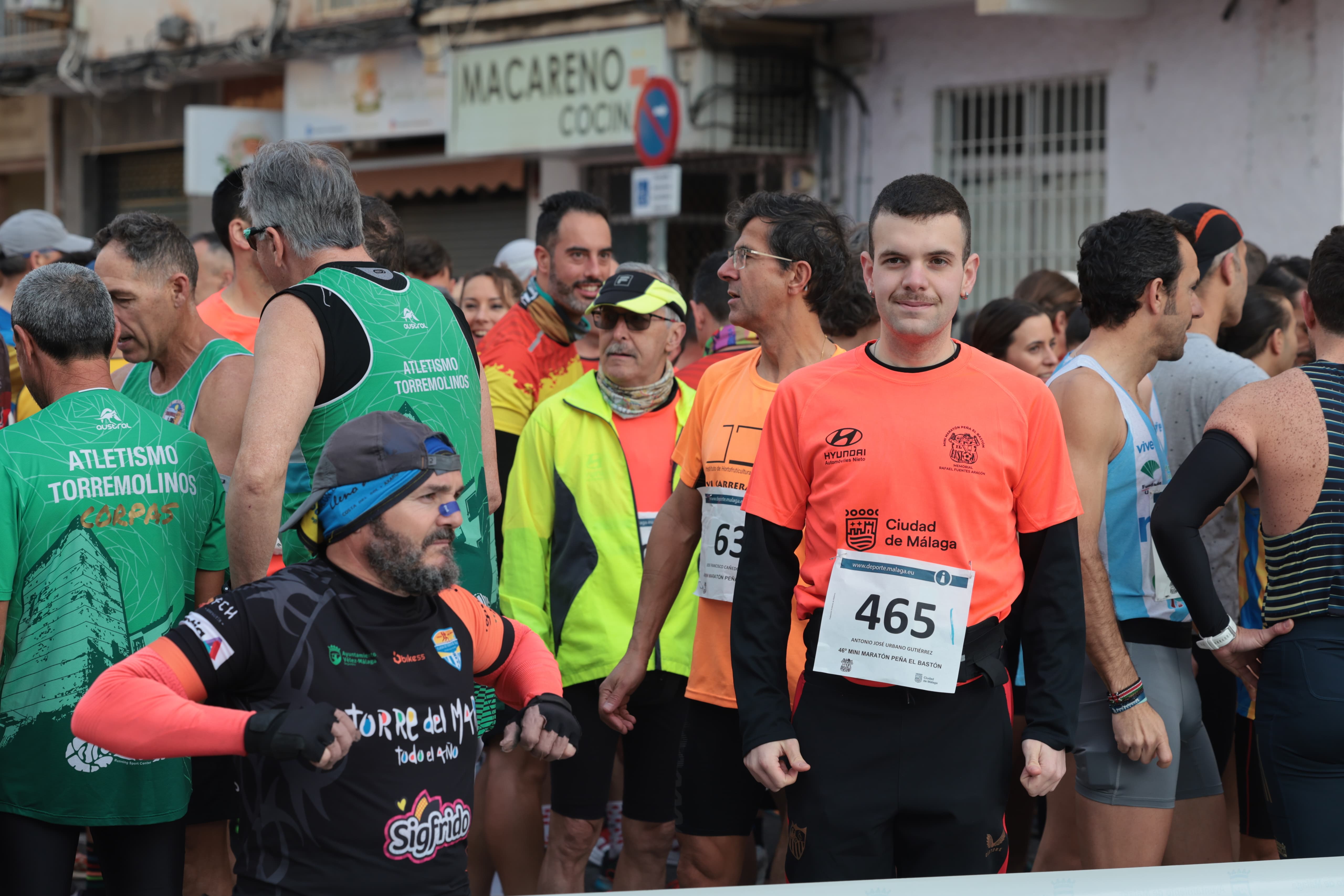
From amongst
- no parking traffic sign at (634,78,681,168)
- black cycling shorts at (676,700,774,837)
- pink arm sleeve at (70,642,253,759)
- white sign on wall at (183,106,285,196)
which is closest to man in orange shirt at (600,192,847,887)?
black cycling shorts at (676,700,774,837)

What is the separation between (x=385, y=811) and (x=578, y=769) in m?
1.88

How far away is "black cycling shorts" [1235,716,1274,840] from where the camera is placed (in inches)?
185

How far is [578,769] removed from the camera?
15.3ft

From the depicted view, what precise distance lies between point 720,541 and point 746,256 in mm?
798

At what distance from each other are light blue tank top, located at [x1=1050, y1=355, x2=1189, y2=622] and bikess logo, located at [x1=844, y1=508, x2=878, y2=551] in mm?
1111

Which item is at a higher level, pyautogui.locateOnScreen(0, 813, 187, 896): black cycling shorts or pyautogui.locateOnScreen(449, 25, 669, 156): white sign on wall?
pyautogui.locateOnScreen(449, 25, 669, 156): white sign on wall

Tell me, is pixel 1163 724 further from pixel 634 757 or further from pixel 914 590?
pixel 634 757

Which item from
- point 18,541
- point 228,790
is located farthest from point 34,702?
point 228,790

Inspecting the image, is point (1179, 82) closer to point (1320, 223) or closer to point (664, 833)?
point (1320, 223)

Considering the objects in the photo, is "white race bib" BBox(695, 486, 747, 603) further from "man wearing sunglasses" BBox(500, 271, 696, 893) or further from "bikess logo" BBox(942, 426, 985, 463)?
"bikess logo" BBox(942, 426, 985, 463)

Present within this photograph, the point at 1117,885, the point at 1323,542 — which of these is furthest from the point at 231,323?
the point at 1117,885

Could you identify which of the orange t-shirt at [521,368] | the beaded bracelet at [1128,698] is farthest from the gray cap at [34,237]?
the beaded bracelet at [1128,698]

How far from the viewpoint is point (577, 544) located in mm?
4668

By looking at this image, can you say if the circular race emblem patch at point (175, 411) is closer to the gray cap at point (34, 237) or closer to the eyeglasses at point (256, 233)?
the eyeglasses at point (256, 233)
